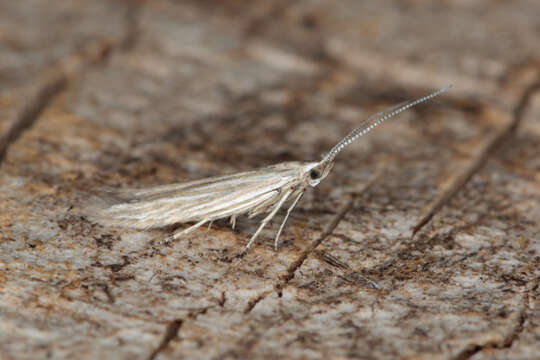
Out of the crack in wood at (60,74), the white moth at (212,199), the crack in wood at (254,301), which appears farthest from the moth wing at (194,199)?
the crack in wood at (60,74)

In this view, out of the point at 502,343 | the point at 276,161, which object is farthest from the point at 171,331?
the point at 276,161

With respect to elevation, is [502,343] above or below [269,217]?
below

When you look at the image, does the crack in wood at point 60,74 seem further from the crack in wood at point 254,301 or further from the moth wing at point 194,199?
the crack in wood at point 254,301

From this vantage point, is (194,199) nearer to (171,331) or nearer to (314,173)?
(314,173)

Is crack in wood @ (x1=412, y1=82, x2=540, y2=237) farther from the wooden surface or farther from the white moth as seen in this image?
the white moth

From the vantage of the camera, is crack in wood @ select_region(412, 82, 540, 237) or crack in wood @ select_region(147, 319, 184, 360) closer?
crack in wood @ select_region(147, 319, 184, 360)

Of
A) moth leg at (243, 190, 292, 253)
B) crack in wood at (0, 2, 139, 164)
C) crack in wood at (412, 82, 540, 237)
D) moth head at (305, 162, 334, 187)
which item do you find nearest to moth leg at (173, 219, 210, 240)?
moth leg at (243, 190, 292, 253)
